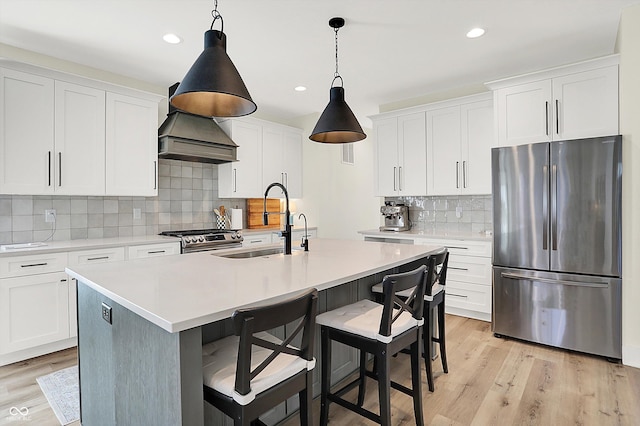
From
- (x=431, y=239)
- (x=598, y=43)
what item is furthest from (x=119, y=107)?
(x=598, y=43)

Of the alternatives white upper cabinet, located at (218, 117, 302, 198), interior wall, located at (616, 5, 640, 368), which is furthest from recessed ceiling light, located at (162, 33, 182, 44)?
interior wall, located at (616, 5, 640, 368)

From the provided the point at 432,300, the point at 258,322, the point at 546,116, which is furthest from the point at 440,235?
the point at 258,322

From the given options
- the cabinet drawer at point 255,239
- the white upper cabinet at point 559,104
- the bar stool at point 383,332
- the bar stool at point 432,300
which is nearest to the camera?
the bar stool at point 383,332

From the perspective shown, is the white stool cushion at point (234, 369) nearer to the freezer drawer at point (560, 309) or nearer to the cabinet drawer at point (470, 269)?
the freezer drawer at point (560, 309)

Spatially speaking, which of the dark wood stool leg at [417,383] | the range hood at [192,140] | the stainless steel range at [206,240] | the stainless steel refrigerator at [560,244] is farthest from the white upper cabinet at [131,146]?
the stainless steel refrigerator at [560,244]

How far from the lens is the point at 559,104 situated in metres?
3.11

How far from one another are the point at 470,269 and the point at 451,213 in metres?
0.95

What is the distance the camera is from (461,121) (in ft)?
13.4

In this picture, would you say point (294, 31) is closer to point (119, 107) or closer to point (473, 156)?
point (119, 107)

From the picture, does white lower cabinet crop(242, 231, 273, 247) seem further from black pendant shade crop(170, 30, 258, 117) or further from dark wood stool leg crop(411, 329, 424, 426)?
dark wood stool leg crop(411, 329, 424, 426)

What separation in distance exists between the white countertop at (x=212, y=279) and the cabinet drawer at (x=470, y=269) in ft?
4.81

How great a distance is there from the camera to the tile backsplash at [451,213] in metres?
4.25

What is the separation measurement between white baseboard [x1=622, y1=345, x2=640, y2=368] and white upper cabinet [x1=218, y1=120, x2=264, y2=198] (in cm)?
421

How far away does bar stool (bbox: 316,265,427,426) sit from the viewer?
64.6 inches
